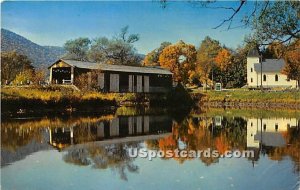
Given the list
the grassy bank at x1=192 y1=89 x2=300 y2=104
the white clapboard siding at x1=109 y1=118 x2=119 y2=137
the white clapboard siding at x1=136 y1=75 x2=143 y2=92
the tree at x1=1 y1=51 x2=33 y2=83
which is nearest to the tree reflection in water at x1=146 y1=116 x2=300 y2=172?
the white clapboard siding at x1=109 y1=118 x2=119 y2=137

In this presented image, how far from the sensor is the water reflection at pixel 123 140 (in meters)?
4.41

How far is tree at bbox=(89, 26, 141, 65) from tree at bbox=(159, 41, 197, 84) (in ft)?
1.47

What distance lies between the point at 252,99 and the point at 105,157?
9345 mm

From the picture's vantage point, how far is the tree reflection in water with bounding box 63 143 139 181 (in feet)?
13.2

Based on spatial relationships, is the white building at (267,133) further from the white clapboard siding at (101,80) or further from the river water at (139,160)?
the white clapboard siding at (101,80)

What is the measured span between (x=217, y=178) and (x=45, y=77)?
6.45 meters

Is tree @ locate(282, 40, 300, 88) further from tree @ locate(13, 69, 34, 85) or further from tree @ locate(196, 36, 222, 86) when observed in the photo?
tree @ locate(13, 69, 34, 85)

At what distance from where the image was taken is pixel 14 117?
25.8 ft

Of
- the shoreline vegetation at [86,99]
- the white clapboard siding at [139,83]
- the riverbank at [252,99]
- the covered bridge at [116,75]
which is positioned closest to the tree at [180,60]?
the covered bridge at [116,75]

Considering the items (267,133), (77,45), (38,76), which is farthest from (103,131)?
(38,76)

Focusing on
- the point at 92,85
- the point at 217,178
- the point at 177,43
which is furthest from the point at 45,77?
the point at 217,178

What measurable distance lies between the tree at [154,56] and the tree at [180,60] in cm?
7

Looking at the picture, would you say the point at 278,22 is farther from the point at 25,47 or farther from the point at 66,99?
the point at 66,99

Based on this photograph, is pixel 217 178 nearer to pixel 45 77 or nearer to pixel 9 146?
pixel 9 146
